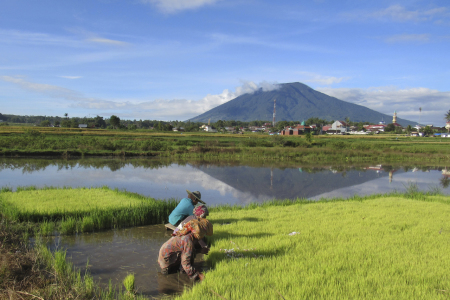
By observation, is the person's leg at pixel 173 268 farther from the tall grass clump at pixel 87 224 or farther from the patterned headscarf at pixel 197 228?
the tall grass clump at pixel 87 224

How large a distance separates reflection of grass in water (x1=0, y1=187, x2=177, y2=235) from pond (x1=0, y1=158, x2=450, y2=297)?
1.16ft

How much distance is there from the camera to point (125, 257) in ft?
17.5

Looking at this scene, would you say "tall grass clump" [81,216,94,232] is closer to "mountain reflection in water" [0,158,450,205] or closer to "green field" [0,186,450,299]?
"green field" [0,186,450,299]

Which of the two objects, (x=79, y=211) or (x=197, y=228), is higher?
(x=197, y=228)

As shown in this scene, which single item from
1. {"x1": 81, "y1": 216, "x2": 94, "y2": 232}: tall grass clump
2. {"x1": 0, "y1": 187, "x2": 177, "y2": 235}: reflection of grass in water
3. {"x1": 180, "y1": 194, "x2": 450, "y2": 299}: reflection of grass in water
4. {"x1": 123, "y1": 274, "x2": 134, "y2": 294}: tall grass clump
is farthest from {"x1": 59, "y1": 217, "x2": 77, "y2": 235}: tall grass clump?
{"x1": 123, "y1": 274, "x2": 134, "y2": 294}: tall grass clump

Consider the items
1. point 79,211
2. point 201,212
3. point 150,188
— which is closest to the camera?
point 201,212

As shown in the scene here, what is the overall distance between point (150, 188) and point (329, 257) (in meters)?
10.4

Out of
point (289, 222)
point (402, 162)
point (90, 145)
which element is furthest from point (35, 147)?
point (402, 162)

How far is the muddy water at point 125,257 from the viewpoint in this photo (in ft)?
14.3

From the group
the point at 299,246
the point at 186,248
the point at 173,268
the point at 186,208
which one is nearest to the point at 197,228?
the point at 186,248

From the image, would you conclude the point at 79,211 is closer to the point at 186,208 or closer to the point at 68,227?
the point at 68,227

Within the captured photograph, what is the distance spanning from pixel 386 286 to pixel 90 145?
104ft

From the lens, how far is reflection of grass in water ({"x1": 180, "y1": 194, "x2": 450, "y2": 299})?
3.72 meters

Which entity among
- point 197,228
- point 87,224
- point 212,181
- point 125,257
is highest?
point 197,228
